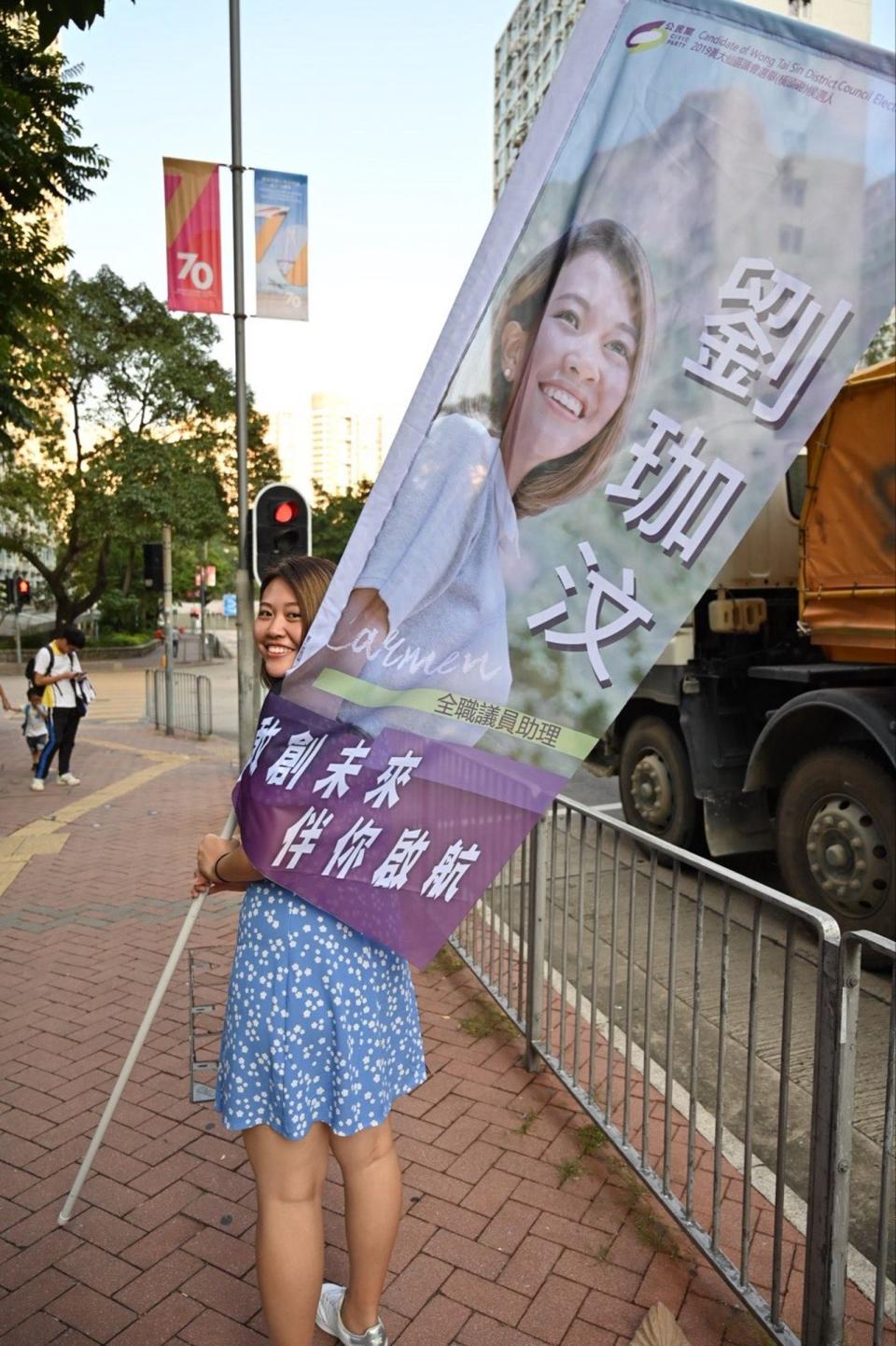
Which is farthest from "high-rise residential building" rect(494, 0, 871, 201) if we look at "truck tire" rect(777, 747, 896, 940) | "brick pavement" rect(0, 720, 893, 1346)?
"brick pavement" rect(0, 720, 893, 1346)

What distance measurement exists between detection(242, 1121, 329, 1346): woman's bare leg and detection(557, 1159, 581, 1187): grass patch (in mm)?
1174

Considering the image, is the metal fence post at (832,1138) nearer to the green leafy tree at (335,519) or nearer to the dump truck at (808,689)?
the dump truck at (808,689)

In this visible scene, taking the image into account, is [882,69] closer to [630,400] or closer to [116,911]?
[630,400]

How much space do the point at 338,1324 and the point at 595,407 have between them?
218 centimetres

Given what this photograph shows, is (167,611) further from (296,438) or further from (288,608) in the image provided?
(296,438)

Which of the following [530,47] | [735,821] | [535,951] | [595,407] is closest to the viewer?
[595,407]

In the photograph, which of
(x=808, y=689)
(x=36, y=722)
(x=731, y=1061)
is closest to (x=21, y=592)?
(x=36, y=722)

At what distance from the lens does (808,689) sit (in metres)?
5.62

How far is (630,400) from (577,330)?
0.47 feet

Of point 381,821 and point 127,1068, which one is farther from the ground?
point 381,821

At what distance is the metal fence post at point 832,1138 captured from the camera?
6.35ft

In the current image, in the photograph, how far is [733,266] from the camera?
151 centimetres

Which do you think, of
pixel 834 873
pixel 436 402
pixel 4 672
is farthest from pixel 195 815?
pixel 4 672

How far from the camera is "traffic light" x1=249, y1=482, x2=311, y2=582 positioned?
7.75 m
